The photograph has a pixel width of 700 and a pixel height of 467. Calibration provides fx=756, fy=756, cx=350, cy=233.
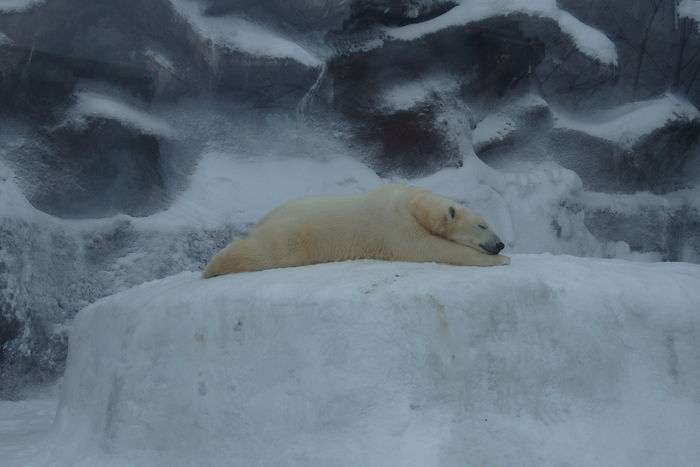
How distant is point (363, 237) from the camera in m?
4.11

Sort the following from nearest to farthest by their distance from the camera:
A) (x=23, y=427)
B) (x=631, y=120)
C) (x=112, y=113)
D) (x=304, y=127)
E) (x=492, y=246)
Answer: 1. (x=492, y=246)
2. (x=23, y=427)
3. (x=112, y=113)
4. (x=304, y=127)
5. (x=631, y=120)

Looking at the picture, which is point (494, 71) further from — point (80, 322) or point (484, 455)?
point (484, 455)

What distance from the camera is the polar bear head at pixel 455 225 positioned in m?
4.11

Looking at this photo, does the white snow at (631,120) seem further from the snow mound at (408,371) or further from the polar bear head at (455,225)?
the snow mound at (408,371)

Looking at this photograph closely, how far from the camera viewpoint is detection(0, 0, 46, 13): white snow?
6.47m

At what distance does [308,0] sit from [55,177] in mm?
3058

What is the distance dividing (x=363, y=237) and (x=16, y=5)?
4319 mm

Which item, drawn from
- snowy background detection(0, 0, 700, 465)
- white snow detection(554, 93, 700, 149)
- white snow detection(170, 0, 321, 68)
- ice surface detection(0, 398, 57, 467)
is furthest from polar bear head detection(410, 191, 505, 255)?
white snow detection(554, 93, 700, 149)

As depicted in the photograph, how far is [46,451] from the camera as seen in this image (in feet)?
13.0

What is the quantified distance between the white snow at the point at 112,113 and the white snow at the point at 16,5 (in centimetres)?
84

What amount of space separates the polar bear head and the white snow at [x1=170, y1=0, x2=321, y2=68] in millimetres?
3747

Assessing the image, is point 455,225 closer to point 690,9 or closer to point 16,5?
point 16,5

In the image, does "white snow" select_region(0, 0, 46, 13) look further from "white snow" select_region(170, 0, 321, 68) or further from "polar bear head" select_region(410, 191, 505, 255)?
"polar bear head" select_region(410, 191, 505, 255)

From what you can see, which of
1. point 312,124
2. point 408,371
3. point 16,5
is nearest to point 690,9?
point 312,124
